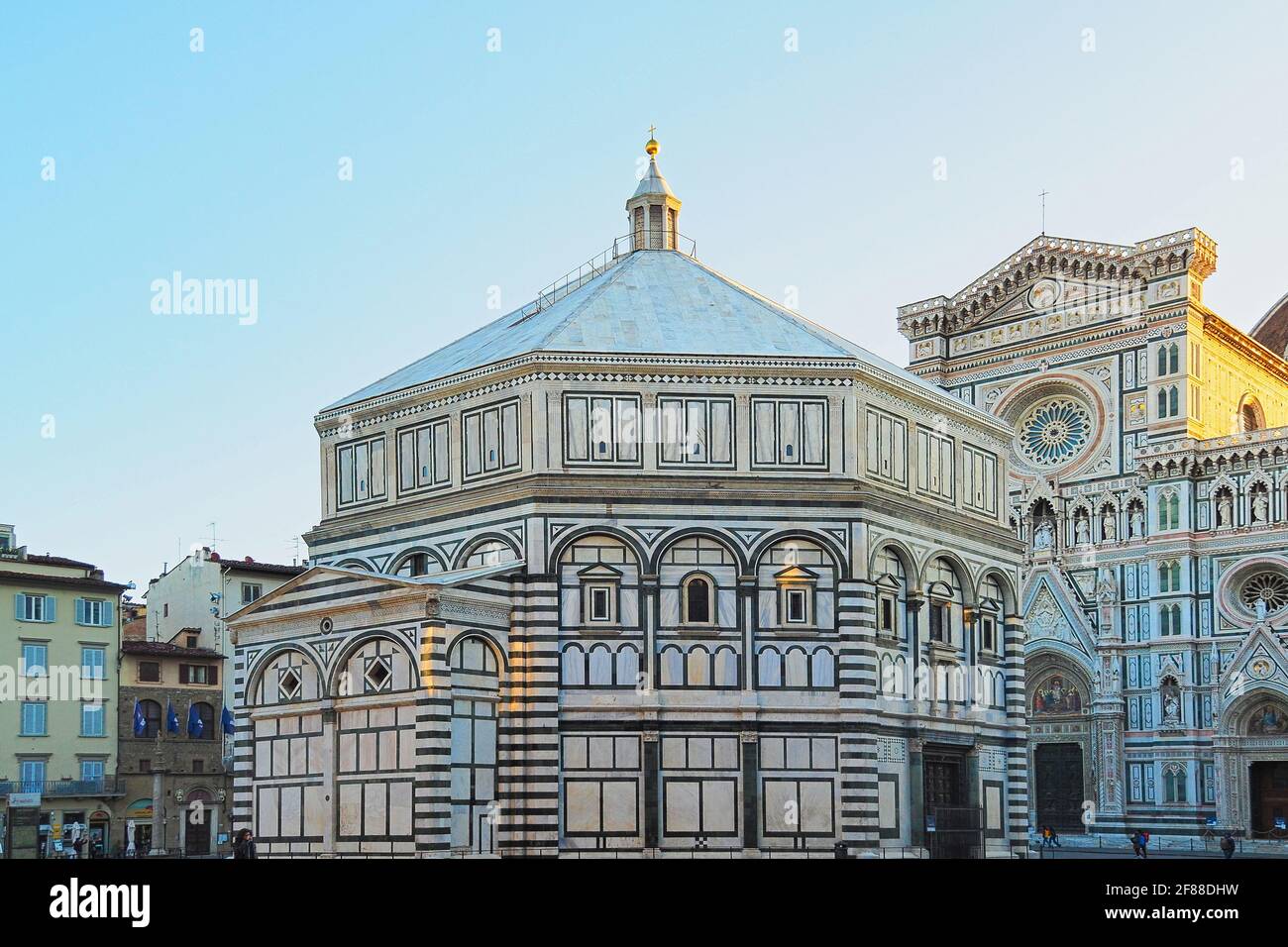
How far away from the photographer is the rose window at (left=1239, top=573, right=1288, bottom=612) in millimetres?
71562

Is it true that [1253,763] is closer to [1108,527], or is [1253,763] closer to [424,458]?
[1108,527]

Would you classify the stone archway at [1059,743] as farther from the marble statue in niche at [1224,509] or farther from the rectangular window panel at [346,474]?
the rectangular window panel at [346,474]

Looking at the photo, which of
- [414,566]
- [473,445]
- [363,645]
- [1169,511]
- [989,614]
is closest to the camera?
[363,645]

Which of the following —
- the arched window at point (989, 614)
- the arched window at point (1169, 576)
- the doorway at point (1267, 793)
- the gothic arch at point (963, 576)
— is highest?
the arched window at point (1169, 576)

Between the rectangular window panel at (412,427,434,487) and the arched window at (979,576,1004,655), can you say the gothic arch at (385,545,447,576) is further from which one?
the arched window at (979,576,1004,655)

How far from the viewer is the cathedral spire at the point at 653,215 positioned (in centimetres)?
5238

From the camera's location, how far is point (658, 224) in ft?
172

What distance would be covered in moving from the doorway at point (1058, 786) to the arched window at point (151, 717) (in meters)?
35.7

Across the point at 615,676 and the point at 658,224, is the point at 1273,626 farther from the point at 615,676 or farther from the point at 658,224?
the point at 615,676

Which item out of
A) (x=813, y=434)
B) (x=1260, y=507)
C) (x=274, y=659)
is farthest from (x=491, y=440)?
(x=1260, y=507)

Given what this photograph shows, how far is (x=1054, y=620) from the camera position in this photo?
77000mm

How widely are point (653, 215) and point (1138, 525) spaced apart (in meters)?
32.8

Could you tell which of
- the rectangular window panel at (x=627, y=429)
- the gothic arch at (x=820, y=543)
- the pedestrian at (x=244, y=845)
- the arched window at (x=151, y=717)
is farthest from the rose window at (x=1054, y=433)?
the pedestrian at (x=244, y=845)
